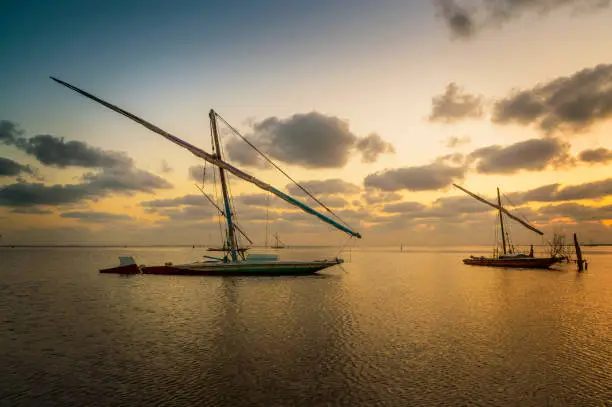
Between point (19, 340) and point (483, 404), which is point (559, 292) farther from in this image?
point (19, 340)

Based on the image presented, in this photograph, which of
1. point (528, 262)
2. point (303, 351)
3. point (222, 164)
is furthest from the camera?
point (528, 262)

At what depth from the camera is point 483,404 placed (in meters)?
15.2

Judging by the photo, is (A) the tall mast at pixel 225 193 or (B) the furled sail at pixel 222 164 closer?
(B) the furled sail at pixel 222 164

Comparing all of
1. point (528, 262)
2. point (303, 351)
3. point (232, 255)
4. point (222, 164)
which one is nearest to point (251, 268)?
point (232, 255)

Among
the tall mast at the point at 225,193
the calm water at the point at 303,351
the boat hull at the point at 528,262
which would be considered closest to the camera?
the calm water at the point at 303,351

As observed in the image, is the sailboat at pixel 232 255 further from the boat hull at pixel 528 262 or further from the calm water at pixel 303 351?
the boat hull at pixel 528 262

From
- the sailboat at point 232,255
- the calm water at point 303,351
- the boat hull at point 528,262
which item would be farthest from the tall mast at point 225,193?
the boat hull at point 528,262

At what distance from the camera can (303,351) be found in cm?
2270

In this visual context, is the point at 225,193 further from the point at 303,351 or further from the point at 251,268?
the point at 303,351

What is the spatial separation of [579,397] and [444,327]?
13.9 metres

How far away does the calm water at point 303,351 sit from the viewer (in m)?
16.2

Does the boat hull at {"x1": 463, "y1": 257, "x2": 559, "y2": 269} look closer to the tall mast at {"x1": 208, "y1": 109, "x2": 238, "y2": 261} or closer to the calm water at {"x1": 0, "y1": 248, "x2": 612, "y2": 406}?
the calm water at {"x1": 0, "y1": 248, "x2": 612, "y2": 406}

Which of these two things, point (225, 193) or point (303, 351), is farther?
point (225, 193)

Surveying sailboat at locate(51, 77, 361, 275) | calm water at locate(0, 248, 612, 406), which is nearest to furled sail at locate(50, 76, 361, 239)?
sailboat at locate(51, 77, 361, 275)
